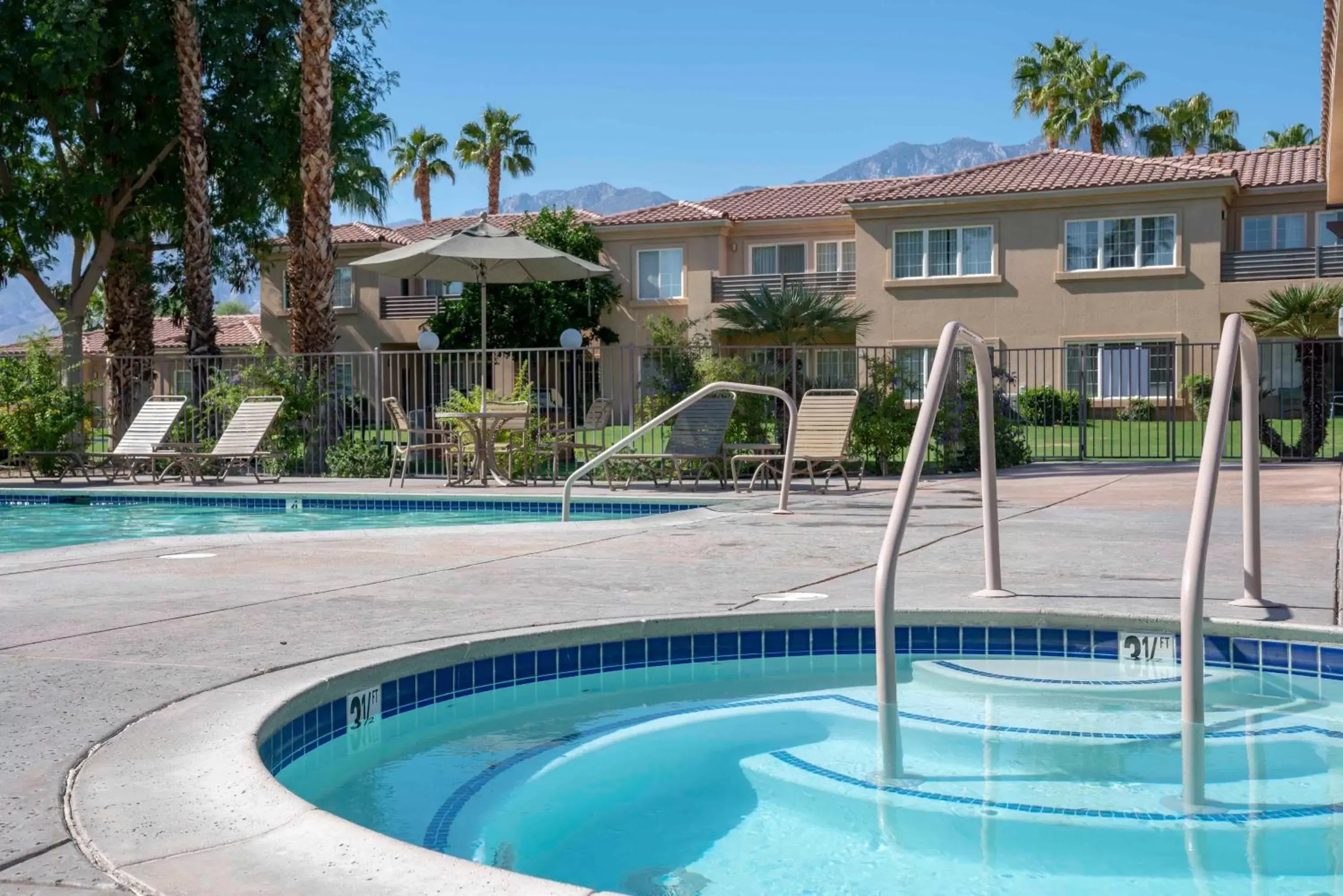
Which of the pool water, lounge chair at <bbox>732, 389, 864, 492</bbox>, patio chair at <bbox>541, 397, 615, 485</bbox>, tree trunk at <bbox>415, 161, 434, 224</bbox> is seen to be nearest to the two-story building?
patio chair at <bbox>541, 397, 615, 485</bbox>

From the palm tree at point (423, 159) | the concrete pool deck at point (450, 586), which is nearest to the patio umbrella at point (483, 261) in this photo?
the concrete pool deck at point (450, 586)

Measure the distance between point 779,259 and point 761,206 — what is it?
1.97 metres

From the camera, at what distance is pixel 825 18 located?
9188 cm

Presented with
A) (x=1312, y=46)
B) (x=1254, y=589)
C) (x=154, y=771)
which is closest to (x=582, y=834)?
(x=154, y=771)

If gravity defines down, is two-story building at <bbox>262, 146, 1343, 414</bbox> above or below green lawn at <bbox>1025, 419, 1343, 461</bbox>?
above

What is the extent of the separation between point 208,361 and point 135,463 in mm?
3197

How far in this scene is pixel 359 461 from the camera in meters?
18.2

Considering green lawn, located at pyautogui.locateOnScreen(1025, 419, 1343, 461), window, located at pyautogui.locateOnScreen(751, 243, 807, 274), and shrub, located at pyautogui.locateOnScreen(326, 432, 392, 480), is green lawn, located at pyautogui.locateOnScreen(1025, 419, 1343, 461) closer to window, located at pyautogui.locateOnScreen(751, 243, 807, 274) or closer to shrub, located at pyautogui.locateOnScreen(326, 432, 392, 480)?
window, located at pyautogui.locateOnScreen(751, 243, 807, 274)

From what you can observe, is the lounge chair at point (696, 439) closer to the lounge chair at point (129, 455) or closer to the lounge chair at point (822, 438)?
the lounge chair at point (822, 438)

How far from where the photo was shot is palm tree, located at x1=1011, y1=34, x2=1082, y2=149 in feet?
154

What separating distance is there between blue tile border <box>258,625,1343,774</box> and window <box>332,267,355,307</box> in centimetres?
3829

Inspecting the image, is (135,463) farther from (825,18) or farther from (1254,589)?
(825,18)

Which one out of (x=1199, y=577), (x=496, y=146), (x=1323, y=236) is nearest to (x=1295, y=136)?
(x=1323, y=236)

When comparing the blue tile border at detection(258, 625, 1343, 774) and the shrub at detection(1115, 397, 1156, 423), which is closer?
the blue tile border at detection(258, 625, 1343, 774)
